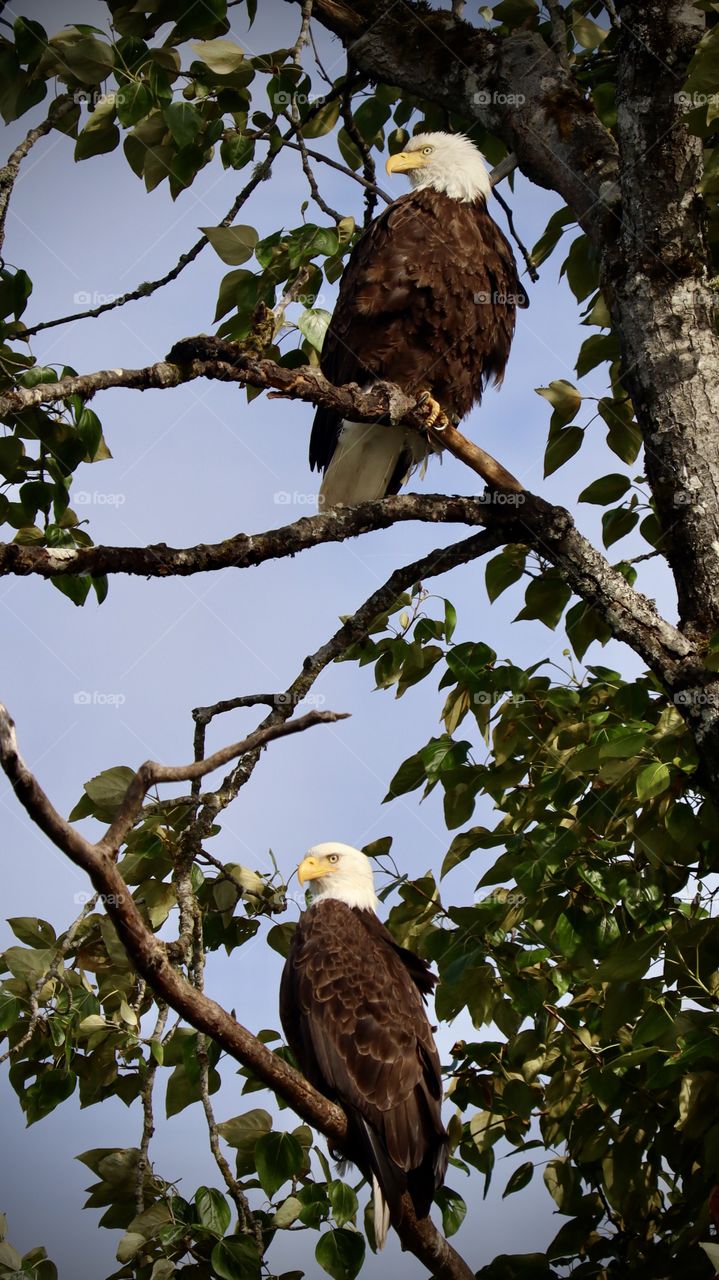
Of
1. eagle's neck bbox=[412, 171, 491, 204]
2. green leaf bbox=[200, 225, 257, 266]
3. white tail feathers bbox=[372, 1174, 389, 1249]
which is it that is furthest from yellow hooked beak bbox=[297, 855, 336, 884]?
eagle's neck bbox=[412, 171, 491, 204]

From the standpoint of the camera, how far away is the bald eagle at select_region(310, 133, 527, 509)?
4414 millimetres

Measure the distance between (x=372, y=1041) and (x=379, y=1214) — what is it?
0.70m

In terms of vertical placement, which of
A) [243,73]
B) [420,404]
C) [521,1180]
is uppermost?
[243,73]

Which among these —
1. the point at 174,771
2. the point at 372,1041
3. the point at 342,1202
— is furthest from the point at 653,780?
the point at 372,1041

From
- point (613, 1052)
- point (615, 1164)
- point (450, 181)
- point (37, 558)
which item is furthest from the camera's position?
point (450, 181)

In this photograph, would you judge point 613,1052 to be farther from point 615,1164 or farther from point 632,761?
point 632,761

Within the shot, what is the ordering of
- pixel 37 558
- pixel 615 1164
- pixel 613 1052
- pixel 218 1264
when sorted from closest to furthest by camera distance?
pixel 37 558, pixel 218 1264, pixel 615 1164, pixel 613 1052

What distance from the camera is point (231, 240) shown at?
3.16 metres

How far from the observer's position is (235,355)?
8.87 feet

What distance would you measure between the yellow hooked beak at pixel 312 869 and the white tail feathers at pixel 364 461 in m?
1.67

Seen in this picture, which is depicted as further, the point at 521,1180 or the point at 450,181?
the point at 450,181

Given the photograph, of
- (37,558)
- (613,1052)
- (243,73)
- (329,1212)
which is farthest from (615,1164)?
(243,73)

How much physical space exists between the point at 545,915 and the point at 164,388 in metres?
1.72

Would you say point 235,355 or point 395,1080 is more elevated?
point 235,355
